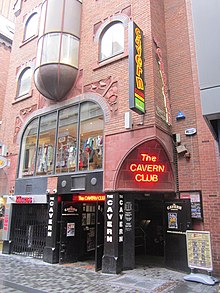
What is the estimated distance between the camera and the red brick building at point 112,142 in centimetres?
838

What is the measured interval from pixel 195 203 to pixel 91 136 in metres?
4.47

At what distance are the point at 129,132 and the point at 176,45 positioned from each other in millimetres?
4317

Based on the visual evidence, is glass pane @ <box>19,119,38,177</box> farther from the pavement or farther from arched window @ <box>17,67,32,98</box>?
the pavement

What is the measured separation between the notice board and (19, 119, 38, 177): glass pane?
24.6 ft

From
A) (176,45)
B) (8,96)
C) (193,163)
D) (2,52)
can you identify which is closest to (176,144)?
(193,163)

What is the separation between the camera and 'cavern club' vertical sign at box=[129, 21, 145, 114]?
8.01m

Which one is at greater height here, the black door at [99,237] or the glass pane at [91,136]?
the glass pane at [91,136]

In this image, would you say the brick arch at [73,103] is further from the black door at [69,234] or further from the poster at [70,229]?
the poster at [70,229]

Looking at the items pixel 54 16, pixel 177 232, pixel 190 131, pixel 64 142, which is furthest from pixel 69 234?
pixel 54 16

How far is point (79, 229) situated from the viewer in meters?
10.5

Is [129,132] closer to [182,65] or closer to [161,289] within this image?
[182,65]

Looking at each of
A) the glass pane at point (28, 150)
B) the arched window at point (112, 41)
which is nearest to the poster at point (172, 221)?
the arched window at point (112, 41)

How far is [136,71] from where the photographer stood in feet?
27.5

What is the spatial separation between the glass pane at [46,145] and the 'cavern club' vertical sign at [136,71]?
4.63m
